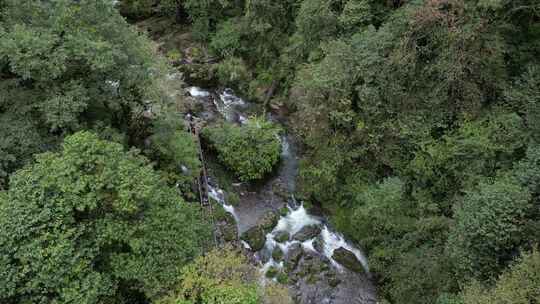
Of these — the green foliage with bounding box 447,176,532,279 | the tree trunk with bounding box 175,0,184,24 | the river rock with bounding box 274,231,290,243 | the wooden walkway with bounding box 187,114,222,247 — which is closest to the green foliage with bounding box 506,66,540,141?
the green foliage with bounding box 447,176,532,279

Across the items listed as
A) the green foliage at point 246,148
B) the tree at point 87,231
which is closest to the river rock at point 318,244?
the green foliage at point 246,148

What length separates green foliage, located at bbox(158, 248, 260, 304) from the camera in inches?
457

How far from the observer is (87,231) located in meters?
11.5

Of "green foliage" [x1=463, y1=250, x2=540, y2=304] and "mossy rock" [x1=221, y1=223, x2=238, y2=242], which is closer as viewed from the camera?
"green foliage" [x1=463, y1=250, x2=540, y2=304]

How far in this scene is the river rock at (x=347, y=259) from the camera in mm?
18109

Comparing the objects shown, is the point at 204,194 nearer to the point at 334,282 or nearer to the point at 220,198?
the point at 220,198

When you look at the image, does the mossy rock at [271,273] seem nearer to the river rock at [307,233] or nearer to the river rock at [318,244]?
the river rock at [307,233]

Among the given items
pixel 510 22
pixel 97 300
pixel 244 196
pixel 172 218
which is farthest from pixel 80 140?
pixel 510 22

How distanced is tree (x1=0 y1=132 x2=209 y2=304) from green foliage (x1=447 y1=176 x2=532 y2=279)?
29.5 ft

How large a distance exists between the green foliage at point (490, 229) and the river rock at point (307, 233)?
724 centimetres

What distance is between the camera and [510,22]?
16.7m

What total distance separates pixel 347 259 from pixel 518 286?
27.6 ft

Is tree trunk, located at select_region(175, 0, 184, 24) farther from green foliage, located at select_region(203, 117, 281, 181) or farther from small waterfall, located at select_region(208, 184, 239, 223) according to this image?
small waterfall, located at select_region(208, 184, 239, 223)

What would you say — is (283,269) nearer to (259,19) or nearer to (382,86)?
(382,86)
